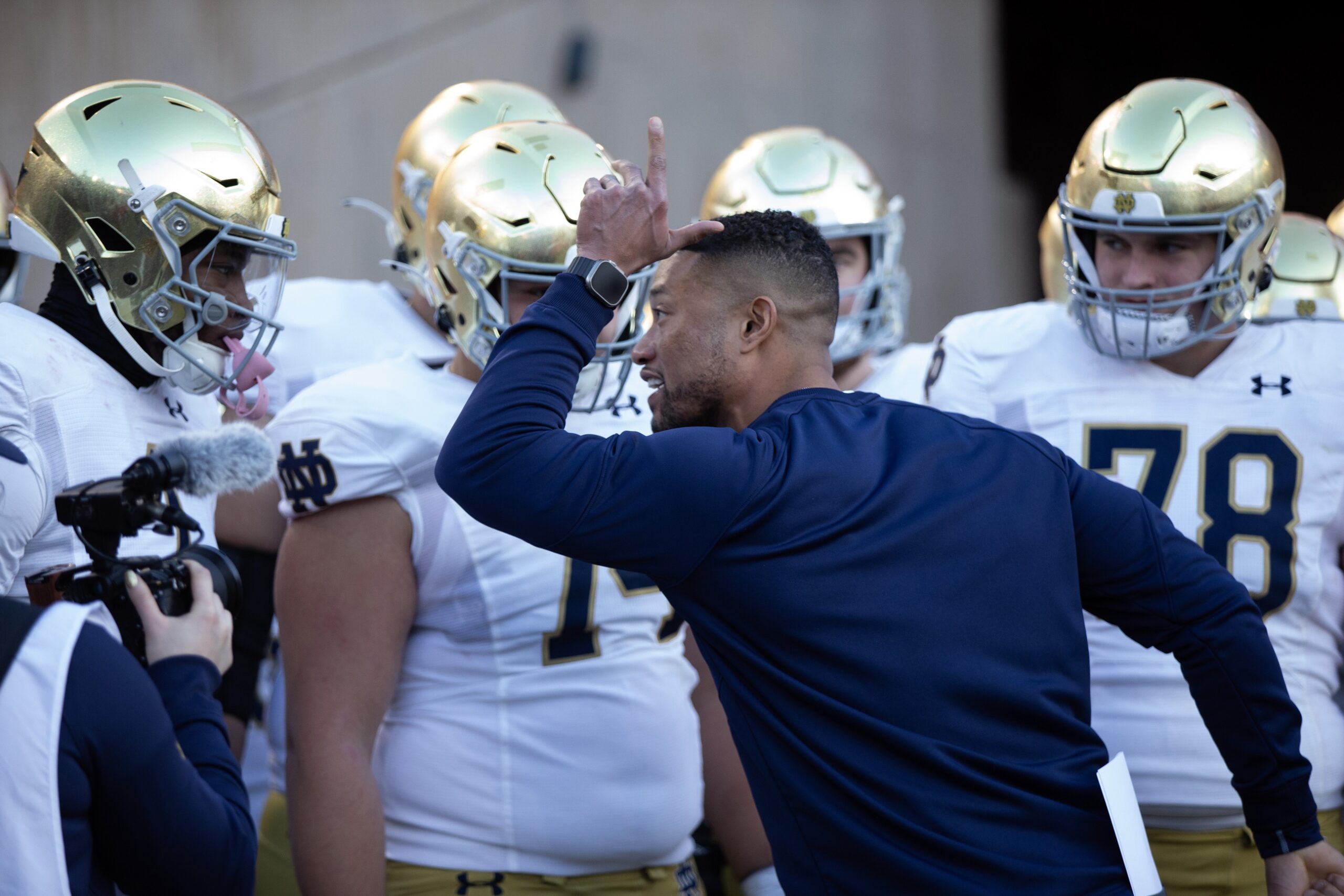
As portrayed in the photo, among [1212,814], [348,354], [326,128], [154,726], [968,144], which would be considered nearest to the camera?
[154,726]

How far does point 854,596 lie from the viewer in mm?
1741

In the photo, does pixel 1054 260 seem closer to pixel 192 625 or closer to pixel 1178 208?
pixel 1178 208

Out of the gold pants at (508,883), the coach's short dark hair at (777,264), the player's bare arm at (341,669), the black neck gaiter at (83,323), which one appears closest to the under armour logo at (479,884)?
the gold pants at (508,883)

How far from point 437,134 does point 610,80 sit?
2731mm

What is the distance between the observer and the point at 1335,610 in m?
2.70

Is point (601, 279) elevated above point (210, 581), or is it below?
above

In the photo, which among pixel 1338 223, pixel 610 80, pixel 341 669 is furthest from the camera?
pixel 610 80

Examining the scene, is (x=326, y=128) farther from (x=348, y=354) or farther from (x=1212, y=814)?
(x=1212, y=814)

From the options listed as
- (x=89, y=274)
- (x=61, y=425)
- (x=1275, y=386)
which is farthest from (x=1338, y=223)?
(x=61, y=425)

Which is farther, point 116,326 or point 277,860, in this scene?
point 277,860

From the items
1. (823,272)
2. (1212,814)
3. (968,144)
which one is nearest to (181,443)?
(823,272)

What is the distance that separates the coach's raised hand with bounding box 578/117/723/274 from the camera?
1883mm

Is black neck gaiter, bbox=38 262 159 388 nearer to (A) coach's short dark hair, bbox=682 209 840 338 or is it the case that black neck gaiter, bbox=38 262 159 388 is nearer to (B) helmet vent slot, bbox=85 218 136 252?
(B) helmet vent slot, bbox=85 218 136 252

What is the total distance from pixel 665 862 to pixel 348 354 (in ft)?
5.02
